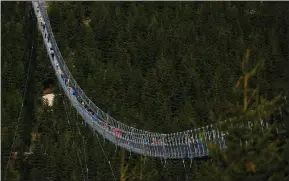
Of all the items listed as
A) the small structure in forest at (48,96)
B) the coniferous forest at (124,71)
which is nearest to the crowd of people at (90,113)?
the coniferous forest at (124,71)

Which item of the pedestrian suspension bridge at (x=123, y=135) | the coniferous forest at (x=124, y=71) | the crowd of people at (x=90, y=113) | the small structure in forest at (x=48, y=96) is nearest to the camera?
the pedestrian suspension bridge at (x=123, y=135)

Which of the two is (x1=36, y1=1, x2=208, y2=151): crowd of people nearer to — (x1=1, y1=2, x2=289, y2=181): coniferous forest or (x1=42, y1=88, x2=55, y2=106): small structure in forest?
(x1=1, y1=2, x2=289, y2=181): coniferous forest

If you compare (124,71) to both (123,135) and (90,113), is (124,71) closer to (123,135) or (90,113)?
(123,135)

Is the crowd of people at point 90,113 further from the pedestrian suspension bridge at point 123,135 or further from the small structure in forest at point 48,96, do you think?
the small structure in forest at point 48,96

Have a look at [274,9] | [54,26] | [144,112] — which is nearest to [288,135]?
[144,112]

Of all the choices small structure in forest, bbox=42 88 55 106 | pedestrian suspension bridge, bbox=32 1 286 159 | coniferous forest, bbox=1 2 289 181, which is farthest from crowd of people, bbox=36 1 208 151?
small structure in forest, bbox=42 88 55 106

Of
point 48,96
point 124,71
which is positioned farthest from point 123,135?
point 124,71

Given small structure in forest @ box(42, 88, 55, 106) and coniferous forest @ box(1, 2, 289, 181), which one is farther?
small structure in forest @ box(42, 88, 55, 106)

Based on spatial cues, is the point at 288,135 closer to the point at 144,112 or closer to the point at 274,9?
the point at 144,112
